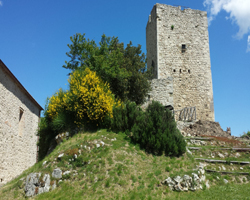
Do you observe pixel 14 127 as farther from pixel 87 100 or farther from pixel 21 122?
pixel 87 100

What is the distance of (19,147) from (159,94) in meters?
10.7

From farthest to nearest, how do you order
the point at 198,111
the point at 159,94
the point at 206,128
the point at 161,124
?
the point at 198,111, the point at 159,94, the point at 206,128, the point at 161,124

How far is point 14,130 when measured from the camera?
15297 mm

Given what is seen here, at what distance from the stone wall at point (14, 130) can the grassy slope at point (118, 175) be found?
4.35 meters

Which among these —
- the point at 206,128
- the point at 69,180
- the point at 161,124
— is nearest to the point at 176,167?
the point at 161,124

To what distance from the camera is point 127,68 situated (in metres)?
17.4

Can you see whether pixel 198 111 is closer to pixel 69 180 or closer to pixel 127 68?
pixel 127 68

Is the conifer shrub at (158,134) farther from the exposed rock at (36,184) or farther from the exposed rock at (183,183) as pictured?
the exposed rock at (36,184)

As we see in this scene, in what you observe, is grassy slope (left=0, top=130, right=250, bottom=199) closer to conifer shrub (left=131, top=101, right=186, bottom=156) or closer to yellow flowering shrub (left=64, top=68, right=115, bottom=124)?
conifer shrub (left=131, top=101, right=186, bottom=156)

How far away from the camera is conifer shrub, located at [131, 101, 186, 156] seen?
11195 mm

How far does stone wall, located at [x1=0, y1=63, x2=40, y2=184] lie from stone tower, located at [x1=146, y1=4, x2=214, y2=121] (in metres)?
11.3

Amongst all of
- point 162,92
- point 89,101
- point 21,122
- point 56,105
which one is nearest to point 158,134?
point 89,101

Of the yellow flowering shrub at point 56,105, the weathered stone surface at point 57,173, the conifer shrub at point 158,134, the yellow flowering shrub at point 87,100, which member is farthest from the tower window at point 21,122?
the conifer shrub at point 158,134

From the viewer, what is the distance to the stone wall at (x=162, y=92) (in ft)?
61.3
